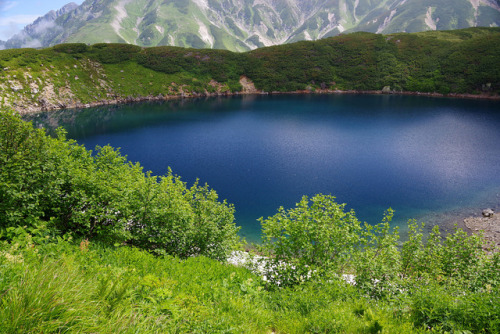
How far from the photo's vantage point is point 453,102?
119 m

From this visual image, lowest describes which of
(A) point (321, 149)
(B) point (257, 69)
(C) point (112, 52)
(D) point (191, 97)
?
(A) point (321, 149)

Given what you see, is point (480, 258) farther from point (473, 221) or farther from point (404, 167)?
point (404, 167)

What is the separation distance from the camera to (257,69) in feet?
562

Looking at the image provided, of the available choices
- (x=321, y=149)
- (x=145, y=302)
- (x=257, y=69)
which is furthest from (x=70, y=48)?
(x=145, y=302)

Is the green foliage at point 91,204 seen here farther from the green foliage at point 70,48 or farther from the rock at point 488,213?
the green foliage at point 70,48

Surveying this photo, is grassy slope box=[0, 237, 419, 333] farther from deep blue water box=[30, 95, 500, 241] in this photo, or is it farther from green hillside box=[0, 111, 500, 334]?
deep blue water box=[30, 95, 500, 241]

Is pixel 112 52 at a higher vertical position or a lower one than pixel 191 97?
higher

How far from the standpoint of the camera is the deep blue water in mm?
41219

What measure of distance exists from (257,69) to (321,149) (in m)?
124

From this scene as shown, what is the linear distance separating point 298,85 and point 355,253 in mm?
160913

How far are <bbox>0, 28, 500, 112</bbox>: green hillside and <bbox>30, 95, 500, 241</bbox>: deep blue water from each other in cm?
2079

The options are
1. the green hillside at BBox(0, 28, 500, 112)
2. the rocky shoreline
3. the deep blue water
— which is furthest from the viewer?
the green hillside at BBox(0, 28, 500, 112)

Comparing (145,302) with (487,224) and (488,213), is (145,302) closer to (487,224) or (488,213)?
(487,224)

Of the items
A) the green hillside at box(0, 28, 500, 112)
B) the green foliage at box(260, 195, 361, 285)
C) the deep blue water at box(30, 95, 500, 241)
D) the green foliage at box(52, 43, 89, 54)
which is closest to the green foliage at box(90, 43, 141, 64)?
the green hillside at box(0, 28, 500, 112)
